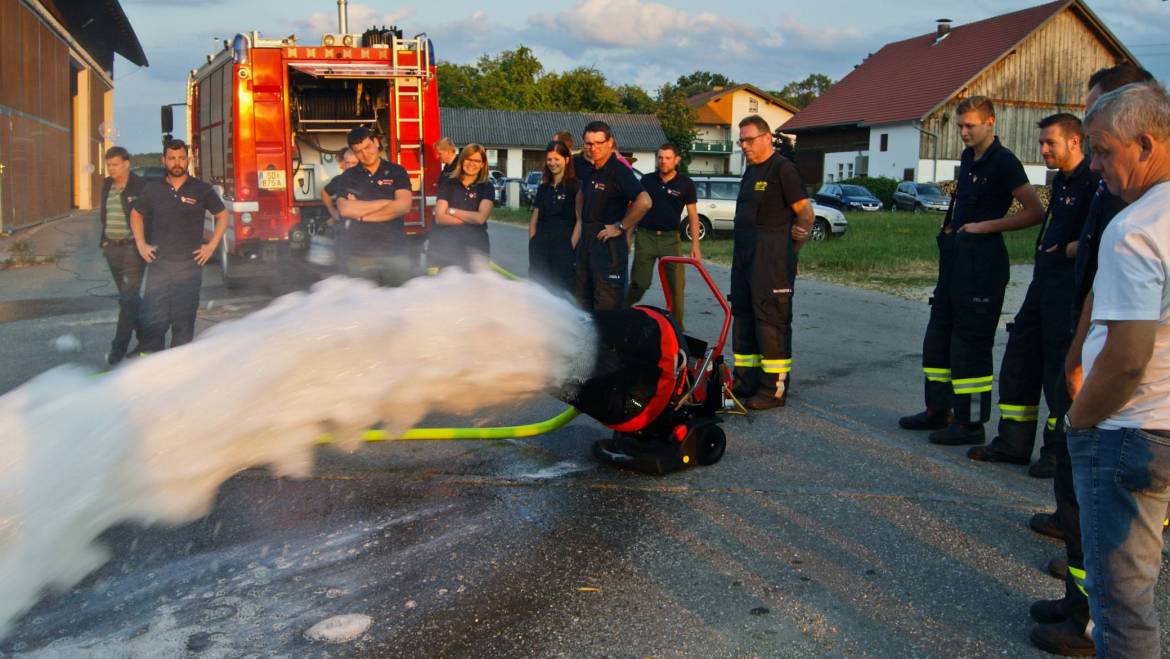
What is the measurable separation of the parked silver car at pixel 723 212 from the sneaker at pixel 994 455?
53.3ft

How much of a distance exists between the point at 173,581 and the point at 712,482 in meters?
2.66

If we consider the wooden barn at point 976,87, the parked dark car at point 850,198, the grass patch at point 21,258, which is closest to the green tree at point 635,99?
the wooden barn at point 976,87

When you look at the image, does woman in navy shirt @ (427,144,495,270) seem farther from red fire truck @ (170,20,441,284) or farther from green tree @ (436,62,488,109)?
green tree @ (436,62,488,109)

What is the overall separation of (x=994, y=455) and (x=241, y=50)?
10152 millimetres

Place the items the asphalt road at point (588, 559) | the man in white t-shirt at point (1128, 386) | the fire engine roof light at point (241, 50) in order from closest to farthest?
the man in white t-shirt at point (1128, 386), the asphalt road at point (588, 559), the fire engine roof light at point (241, 50)

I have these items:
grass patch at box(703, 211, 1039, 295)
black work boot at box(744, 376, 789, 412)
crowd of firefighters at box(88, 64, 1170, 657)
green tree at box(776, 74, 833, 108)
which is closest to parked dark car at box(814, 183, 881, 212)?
grass patch at box(703, 211, 1039, 295)

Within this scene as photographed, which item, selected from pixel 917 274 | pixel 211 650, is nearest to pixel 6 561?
pixel 211 650

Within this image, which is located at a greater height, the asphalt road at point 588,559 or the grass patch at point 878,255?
the grass patch at point 878,255

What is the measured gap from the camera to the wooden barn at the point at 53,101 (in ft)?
71.8

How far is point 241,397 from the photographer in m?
3.50

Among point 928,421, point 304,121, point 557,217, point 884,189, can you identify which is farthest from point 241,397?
point 884,189

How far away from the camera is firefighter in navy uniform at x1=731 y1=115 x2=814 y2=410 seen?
6.62m

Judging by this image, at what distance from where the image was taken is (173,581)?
384 cm

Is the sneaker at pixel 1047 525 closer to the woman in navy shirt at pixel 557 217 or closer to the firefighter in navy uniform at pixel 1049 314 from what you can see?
the firefighter in navy uniform at pixel 1049 314
